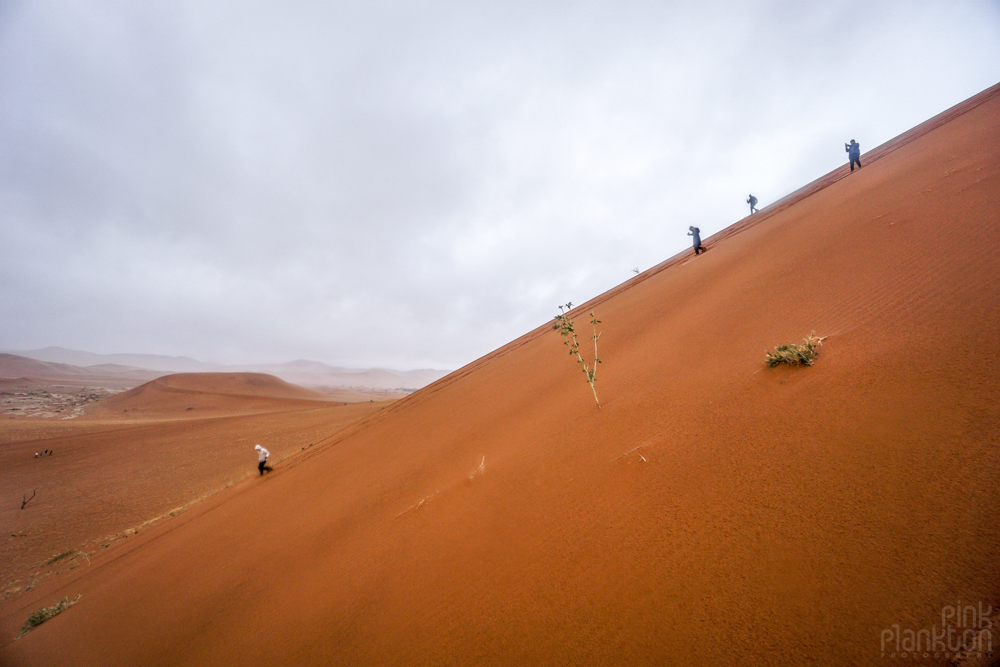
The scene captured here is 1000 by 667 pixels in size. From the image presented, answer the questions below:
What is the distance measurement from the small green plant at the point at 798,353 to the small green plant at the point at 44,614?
1059 centimetres

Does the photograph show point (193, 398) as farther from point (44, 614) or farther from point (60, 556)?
point (44, 614)

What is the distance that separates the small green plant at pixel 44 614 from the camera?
498 cm

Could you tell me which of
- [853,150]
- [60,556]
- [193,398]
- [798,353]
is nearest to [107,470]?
[60,556]

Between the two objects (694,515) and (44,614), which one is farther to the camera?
(44,614)

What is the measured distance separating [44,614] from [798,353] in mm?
10938

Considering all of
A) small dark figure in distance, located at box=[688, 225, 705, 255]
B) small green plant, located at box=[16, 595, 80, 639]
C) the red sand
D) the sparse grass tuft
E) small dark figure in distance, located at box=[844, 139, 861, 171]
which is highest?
small dark figure in distance, located at box=[844, 139, 861, 171]

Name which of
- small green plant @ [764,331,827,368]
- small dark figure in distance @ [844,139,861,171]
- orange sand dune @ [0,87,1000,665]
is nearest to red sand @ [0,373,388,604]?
orange sand dune @ [0,87,1000,665]

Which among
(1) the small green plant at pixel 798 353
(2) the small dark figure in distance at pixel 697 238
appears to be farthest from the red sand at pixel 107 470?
(2) the small dark figure in distance at pixel 697 238

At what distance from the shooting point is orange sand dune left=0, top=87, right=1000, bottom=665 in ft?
5.69

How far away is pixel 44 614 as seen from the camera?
511 cm

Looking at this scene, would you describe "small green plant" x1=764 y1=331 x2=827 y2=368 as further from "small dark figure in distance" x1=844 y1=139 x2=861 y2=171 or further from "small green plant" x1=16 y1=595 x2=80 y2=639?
"small dark figure in distance" x1=844 y1=139 x2=861 y2=171

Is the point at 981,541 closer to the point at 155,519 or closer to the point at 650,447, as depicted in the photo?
the point at 650,447

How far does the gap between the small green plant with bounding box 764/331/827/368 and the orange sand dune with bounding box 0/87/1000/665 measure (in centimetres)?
11

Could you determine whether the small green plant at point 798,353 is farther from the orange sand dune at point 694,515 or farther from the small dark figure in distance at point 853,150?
the small dark figure in distance at point 853,150
